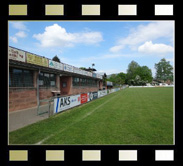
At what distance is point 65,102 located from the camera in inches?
347

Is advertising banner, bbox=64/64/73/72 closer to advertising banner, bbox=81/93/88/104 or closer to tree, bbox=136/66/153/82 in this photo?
advertising banner, bbox=81/93/88/104

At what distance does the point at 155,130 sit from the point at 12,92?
901cm

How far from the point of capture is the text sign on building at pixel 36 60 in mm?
9641

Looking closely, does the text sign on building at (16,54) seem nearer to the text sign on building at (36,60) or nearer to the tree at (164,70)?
the text sign on building at (36,60)

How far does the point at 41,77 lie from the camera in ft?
38.7

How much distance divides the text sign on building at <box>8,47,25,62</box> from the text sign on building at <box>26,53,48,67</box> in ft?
1.91

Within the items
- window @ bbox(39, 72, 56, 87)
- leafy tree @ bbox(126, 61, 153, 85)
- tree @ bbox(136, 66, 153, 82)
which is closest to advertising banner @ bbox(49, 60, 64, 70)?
window @ bbox(39, 72, 56, 87)

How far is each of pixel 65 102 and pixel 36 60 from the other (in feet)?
15.5

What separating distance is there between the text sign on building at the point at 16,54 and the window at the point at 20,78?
910 mm

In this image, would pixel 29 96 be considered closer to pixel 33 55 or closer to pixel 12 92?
pixel 12 92

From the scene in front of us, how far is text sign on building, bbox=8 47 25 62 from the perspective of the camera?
7894mm

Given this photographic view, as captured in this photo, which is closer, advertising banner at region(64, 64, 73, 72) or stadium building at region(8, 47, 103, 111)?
stadium building at region(8, 47, 103, 111)
